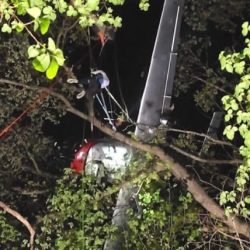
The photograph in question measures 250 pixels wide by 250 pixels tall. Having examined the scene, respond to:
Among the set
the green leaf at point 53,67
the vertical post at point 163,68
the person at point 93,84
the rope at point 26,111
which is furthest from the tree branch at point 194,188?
the green leaf at point 53,67

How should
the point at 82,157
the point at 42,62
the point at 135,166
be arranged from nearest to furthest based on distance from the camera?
the point at 42,62, the point at 135,166, the point at 82,157

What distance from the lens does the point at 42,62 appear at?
2.06 metres

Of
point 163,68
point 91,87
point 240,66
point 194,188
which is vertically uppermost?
point 240,66

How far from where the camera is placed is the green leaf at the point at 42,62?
206 cm

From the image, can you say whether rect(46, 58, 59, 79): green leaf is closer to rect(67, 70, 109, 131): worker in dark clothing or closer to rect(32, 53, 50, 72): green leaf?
rect(32, 53, 50, 72): green leaf

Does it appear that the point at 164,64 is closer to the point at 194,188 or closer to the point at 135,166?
the point at 135,166

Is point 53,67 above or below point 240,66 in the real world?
above

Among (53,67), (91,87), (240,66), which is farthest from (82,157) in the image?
(53,67)

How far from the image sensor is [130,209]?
21.9 ft

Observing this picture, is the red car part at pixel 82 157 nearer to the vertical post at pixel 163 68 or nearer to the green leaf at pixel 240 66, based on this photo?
the vertical post at pixel 163 68

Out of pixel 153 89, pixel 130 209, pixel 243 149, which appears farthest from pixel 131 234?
pixel 243 149

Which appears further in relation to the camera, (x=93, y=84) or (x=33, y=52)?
(x=93, y=84)

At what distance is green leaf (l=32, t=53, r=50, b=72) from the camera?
206cm

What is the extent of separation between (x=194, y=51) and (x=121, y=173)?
10.3 feet
